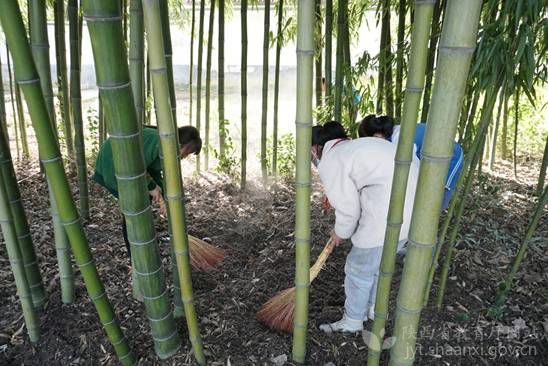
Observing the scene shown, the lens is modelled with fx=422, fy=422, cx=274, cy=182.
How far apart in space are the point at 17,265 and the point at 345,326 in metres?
1.80

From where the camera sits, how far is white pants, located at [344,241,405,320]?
2.36 metres

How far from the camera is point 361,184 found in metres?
2.23

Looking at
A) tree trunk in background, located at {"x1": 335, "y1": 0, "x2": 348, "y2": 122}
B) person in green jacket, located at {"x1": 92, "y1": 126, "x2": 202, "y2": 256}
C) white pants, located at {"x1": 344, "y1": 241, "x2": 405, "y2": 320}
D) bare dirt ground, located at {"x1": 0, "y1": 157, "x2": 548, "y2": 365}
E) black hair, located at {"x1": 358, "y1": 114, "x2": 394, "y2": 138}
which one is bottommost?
bare dirt ground, located at {"x1": 0, "y1": 157, "x2": 548, "y2": 365}

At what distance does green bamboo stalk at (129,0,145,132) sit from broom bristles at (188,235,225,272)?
1.23m

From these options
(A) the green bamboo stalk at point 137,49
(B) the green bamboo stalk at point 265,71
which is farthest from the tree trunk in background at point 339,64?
(A) the green bamboo stalk at point 137,49

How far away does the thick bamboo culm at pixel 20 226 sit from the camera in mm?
2123

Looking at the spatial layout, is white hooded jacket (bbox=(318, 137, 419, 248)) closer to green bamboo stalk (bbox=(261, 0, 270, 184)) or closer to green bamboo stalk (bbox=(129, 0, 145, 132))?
green bamboo stalk (bbox=(129, 0, 145, 132))

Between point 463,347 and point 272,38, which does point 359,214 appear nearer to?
point 463,347

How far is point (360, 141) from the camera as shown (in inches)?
87.4

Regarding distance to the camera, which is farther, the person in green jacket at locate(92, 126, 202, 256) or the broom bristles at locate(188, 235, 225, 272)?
the broom bristles at locate(188, 235, 225, 272)

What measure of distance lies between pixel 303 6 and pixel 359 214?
4.00ft

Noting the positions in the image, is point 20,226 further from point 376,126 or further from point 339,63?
point 339,63

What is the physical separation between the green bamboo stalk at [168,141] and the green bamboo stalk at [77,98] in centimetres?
216

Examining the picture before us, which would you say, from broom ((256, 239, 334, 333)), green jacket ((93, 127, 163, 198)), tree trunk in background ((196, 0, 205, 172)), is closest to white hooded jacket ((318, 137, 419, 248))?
broom ((256, 239, 334, 333))
